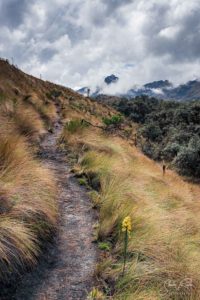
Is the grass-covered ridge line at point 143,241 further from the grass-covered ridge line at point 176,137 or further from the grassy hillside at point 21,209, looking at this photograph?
the grass-covered ridge line at point 176,137

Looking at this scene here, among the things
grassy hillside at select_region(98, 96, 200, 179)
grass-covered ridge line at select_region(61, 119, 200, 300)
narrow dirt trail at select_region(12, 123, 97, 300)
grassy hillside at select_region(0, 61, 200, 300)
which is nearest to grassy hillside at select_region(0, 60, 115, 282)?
grassy hillside at select_region(0, 61, 200, 300)

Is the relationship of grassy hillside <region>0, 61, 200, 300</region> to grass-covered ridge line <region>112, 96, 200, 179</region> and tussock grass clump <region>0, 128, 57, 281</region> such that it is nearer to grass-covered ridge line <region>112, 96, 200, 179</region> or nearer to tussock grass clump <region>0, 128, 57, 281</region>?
tussock grass clump <region>0, 128, 57, 281</region>

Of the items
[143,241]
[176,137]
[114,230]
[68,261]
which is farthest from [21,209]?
[176,137]

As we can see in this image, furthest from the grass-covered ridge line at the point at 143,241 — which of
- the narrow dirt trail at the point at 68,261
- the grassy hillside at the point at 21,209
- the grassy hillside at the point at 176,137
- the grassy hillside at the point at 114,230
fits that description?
the grassy hillside at the point at 176,137

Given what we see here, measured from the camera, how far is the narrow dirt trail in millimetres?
4648

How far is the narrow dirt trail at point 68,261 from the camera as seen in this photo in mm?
4648

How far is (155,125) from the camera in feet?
135

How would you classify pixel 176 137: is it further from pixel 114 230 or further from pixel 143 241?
pixel 143 241

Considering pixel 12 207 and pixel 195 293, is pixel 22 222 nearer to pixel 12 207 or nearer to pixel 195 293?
pixel 12 207

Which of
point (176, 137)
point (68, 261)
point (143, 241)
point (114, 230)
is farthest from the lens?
point (176, 137)

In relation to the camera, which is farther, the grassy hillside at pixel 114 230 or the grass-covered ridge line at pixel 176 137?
the grass-covered ridge line at pixel 176 137

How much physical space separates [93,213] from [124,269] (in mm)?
2109

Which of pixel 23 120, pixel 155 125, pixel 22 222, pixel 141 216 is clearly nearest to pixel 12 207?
pixel 22 222

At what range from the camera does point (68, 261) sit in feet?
17.6
